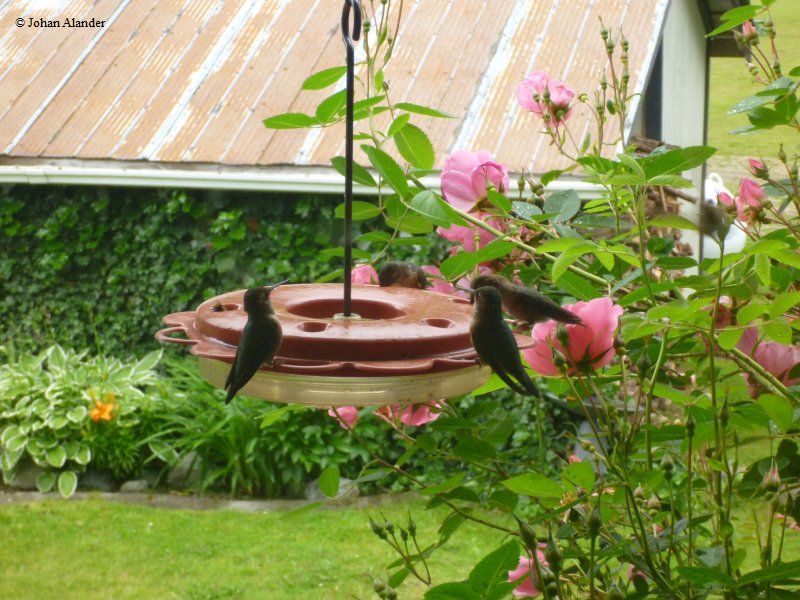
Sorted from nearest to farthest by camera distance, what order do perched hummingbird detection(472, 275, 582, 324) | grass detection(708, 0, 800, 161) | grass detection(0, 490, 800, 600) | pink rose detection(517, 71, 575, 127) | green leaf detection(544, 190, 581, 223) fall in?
perched hummingbird detection(472, 275, 582, 324)
green leaf detection(544, 190, 581, 223)
pink rose detection(517, 71, 575, 127)
grass detection(0, 490, 800, 600)
grass detection(708, 0, 800, 161)

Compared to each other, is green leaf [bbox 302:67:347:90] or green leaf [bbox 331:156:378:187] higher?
green leaf [bbox 302:67:347:90]

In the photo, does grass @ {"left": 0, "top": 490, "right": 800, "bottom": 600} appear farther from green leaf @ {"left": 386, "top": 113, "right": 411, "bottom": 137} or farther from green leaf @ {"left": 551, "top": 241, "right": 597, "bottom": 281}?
green leaf @ {"left": 551, "top": 241, "right": 597, "bottom": 281}

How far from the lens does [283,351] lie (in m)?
1.27

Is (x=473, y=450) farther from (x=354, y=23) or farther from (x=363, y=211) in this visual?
(x=354, y=23)

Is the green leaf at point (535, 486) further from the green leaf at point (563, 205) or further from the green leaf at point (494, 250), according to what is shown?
the green leaf at point (563, 205)

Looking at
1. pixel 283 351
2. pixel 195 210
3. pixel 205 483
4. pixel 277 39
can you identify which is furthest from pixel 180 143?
pixel 283 351

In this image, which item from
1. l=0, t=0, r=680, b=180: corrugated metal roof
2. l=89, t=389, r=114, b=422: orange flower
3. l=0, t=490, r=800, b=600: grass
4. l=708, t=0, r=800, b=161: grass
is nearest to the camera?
l=0, t=490, r=800, b=600: grass

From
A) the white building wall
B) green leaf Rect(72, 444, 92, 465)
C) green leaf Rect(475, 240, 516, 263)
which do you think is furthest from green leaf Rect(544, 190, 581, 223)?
the white building wall

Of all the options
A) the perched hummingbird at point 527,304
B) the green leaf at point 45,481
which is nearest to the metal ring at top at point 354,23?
the perched hummingbird at point 527,304

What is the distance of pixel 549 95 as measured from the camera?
6.03ft

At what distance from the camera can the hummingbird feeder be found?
1.25 meters

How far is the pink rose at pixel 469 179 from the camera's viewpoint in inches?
64.6

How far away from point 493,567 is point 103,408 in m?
5.08

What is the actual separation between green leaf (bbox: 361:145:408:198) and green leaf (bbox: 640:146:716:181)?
1.15 ft
